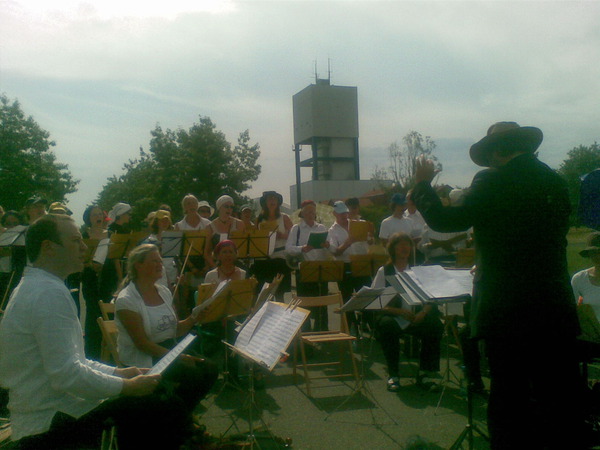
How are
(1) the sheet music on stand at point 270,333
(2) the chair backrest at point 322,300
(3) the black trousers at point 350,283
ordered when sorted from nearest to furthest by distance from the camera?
(1) the sheet music on stand at point 270,333
(2) the chair backrest at point 322,300
(3) the black trousers at point 350,283

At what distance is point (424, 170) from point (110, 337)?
2.97 metres

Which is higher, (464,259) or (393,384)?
(464,259)

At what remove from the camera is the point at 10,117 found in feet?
158

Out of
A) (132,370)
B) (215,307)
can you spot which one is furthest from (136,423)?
(215,307)

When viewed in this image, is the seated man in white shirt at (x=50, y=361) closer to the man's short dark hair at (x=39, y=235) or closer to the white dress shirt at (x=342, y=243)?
the man's short dark hair at (x=39, y=235)

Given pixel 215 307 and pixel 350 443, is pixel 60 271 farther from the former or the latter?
pixel 350 443

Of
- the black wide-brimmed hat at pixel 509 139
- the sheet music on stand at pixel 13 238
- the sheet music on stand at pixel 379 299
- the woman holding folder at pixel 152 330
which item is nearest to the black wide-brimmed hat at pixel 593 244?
the sheet music on stand at pixel 379 299

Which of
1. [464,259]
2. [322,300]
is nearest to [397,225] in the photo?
[464,259]

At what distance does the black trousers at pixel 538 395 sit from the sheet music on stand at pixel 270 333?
4.59 ft

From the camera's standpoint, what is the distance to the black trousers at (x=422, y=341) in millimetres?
6012

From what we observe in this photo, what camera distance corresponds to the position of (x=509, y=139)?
2.96m

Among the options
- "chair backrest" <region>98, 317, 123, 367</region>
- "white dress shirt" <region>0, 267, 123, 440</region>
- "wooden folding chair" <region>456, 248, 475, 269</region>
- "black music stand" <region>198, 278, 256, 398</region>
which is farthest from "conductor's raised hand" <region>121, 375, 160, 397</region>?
"wooden folding chair" <region>456, 248, 475, 269</region>

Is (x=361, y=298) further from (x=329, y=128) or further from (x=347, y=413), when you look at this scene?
(x=329, y=128)

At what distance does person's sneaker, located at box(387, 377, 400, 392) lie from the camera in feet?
19.2
